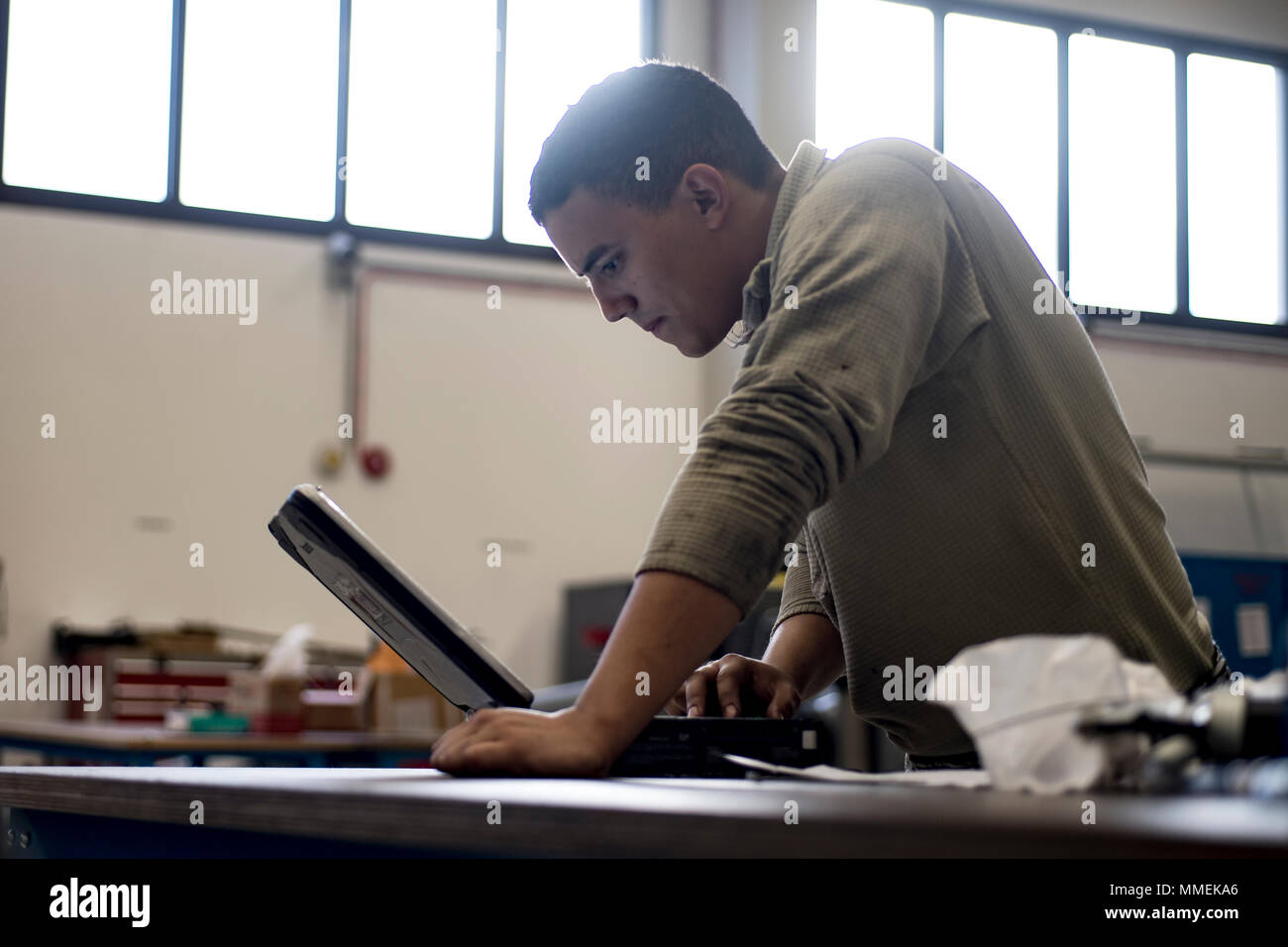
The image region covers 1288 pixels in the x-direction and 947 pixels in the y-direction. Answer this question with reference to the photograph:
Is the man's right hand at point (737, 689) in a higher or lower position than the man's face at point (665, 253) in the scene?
lower

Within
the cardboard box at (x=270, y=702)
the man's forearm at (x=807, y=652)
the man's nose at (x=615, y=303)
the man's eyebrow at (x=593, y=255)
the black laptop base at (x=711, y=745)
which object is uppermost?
the man's eyebrow at (x=593, y=255)

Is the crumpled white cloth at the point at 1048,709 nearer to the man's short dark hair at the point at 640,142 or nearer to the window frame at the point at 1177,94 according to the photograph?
the man's short dark hair at the point at 640,142

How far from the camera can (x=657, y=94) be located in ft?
4.21

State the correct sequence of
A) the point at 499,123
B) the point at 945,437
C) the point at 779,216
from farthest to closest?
the point at 499,123, the point at 779,216, the point at 945,437

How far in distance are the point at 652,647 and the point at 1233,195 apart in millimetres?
6476

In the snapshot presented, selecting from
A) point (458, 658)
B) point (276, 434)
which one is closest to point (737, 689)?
point (458, 658)

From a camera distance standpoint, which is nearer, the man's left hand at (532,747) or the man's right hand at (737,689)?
the man's left hand at (532,747)

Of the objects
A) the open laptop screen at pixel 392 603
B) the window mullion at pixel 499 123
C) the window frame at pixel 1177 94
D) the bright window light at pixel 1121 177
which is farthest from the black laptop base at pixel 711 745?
the bright window light at pixel 1121 177

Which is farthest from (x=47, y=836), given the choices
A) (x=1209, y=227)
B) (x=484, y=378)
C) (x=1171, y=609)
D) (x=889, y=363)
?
(x=1209, y=227)

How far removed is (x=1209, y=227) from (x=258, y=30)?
170 inches

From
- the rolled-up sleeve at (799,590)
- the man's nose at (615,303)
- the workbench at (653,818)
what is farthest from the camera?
the rolled-up sleeve at (799,590)

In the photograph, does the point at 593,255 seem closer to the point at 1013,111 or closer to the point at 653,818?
the point at 653,818

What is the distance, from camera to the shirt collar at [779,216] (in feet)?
4.06

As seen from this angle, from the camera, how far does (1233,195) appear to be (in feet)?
21.6
